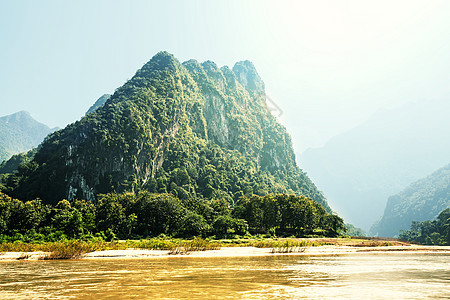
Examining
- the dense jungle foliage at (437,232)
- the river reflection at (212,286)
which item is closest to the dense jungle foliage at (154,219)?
the dense jungle foliage at (437,232)

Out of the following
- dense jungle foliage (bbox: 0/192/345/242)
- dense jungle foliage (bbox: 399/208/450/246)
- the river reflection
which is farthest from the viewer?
dense jungle foliage (bbox: 399/208/450/246)

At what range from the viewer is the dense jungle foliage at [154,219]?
6097 centimetres

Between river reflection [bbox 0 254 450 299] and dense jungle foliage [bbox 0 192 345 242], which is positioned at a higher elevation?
dense jungle foliage [bbox 0 192 345 242]

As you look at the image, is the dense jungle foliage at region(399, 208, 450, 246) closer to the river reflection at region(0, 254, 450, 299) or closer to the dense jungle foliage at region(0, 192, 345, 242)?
the dense jungle foliage at region(0, 192, 345, 242)

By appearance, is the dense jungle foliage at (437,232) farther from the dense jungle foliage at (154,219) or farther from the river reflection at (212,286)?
the river reflection at (212,286)

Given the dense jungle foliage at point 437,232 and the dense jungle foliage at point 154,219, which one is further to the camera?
the dense jungle foliage at point 437,232

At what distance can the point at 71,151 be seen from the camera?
14638 cm

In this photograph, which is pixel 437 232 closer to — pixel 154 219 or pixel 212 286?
pixel 154 219

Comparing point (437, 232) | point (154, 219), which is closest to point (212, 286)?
point (154, 219)

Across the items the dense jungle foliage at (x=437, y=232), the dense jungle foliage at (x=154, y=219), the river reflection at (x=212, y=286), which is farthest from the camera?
the dense jungle foliage at (x=437, y=232)

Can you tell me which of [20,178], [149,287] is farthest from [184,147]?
[149,287]

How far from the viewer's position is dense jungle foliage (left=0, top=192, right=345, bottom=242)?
61.0m

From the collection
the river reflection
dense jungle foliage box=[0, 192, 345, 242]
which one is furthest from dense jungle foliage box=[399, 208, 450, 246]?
the river reflection

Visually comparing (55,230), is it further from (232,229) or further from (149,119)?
(149,119)
